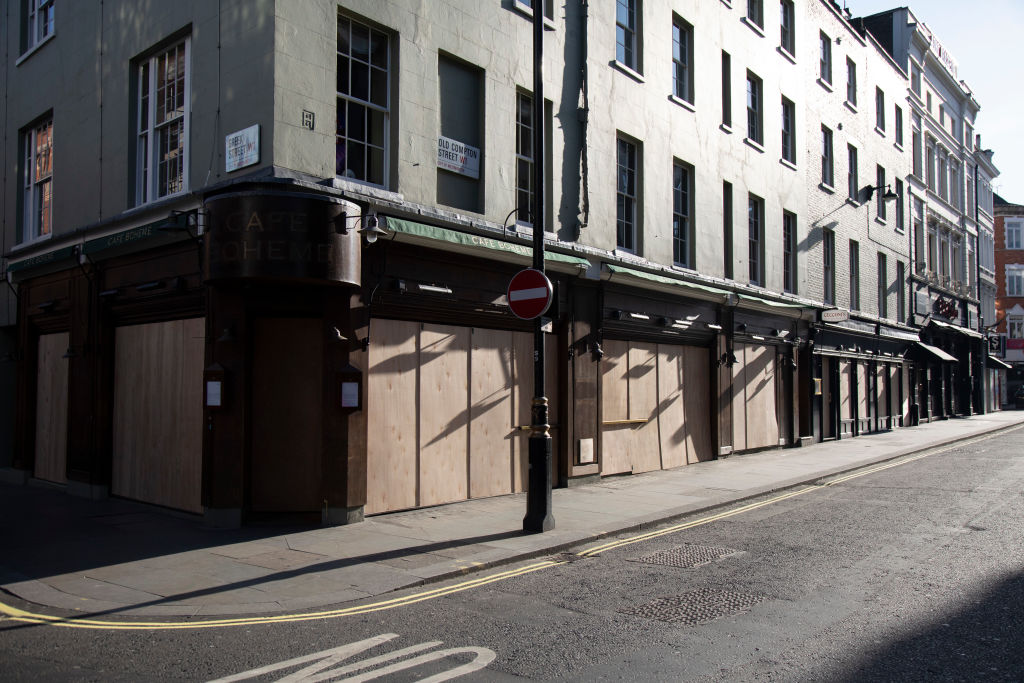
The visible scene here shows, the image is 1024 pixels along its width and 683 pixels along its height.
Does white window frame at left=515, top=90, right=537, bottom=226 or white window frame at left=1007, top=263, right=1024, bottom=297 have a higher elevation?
white window frame at left=1007, top=263, right=1024, bottom=297

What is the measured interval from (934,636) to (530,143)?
10.2 metres

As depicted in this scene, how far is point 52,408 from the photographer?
46.2 feet

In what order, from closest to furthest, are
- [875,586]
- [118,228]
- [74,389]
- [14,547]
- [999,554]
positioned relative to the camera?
[875,586]
[999,554]
[14,547]
[118,228]
[74,389]

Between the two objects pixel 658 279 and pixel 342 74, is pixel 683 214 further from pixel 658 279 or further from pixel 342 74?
pixel 342 74

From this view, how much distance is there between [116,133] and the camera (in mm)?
12469

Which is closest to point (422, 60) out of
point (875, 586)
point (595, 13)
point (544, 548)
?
point (595, 13)

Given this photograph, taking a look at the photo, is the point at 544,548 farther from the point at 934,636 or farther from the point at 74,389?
the point at 74,389

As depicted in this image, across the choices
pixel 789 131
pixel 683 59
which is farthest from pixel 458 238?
pixel 789 131

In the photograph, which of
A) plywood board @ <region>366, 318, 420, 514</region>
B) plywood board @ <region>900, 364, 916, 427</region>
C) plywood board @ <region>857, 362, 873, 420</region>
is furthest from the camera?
plywood board @ <region>900, 364, 916, 427</region>

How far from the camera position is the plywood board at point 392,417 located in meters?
10.7

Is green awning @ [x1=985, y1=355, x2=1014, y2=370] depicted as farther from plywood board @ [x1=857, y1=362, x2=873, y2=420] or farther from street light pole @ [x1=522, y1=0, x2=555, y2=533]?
street light pole @ [x1=522, y1=0, x2=555, y2=533]

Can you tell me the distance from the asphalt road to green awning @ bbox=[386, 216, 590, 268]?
15.3 feet

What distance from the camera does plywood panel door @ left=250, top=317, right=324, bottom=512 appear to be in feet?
33.6

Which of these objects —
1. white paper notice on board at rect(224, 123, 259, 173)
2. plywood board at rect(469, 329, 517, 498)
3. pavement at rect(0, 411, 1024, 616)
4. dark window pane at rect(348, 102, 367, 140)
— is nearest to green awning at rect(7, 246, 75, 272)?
pavement at rect(0, 411, 1024, 616)
